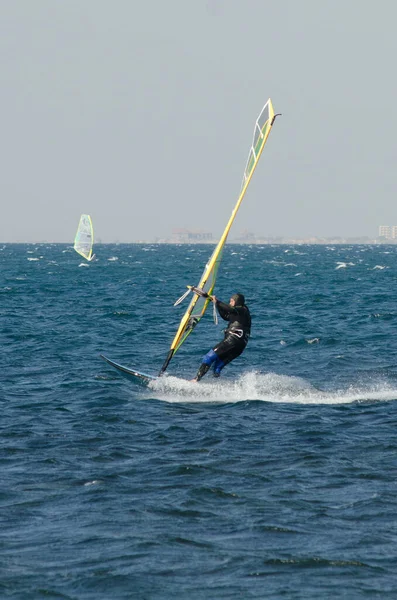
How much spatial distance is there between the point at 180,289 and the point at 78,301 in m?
11.0

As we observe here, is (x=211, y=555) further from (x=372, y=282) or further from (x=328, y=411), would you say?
(x=372, y=282)

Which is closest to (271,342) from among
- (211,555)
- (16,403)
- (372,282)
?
(16,403)

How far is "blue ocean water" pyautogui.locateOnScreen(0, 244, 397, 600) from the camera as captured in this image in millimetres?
7957

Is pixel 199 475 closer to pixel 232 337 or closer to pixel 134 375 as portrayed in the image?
pixel 232 337
